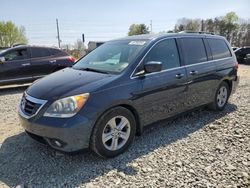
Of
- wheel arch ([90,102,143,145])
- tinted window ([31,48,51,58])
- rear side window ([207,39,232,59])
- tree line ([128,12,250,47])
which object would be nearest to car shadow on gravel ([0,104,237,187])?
wheel arch ([90,102,143,145])

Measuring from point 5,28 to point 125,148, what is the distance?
71.3m

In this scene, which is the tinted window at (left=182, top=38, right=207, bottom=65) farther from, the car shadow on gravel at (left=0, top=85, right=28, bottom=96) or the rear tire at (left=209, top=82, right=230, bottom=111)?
the car shadow on gravel at (left=0, top=85, right=28, bottom=96)

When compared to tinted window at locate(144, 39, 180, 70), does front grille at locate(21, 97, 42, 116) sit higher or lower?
lower

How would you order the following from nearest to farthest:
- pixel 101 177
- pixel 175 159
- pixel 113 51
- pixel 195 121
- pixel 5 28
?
pixel 101 177, pixel 175 159, pixel 113 51, pixel 195 121, pixel 5 28

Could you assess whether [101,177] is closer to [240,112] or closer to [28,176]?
[28,176]

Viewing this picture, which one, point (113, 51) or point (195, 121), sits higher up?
point (113, 51)

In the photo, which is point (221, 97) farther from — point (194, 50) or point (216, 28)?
point (216, 28)

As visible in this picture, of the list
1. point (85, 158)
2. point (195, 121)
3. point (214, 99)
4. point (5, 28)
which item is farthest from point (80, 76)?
point (5, 28)

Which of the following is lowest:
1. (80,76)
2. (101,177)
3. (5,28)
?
(101,177)

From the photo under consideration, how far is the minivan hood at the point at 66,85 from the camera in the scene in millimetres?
3539

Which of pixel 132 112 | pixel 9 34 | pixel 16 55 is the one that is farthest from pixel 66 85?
pixel 9 34

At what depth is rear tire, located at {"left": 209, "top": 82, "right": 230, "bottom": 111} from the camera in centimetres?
580

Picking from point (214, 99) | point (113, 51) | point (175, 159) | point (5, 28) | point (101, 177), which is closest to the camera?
point (101, 177)

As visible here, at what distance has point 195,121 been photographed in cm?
534
